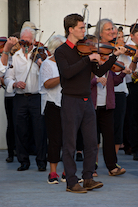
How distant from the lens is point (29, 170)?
4176 millimetres

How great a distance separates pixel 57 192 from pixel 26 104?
1.39m

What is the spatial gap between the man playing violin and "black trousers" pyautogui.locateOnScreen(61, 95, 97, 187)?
1084 mm

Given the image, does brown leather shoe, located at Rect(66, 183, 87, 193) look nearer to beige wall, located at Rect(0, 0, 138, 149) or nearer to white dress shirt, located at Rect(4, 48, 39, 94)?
white dress shirt, located at Rect(4, 48, 39, 94)

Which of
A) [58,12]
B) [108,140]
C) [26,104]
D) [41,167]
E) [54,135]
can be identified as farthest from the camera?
[58,12]

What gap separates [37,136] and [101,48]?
1.47 metres

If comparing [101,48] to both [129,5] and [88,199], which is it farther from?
[129,5]

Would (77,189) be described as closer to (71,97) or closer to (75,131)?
(75,131)

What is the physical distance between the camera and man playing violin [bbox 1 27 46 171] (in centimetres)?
420


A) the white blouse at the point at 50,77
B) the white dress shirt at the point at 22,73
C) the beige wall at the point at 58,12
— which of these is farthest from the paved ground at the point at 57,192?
the beige wall at the point at 58,12

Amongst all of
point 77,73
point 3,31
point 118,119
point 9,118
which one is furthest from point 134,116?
point 3,31

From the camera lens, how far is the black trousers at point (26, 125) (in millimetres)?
4211

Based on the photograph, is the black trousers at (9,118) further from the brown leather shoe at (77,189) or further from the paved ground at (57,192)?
the brown leather shoe at (77,189)

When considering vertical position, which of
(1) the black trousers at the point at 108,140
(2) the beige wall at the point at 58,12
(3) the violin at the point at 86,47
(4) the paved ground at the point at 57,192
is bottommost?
(4) the paved ground at the point at 57,192

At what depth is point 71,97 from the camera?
312 cm
